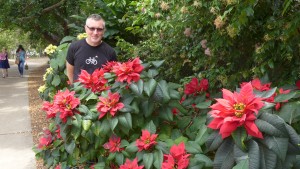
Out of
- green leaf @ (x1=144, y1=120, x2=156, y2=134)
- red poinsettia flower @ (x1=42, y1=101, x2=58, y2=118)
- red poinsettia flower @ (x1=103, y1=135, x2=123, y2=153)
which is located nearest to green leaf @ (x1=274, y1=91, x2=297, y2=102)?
green leaf @ (x1=144, y1=120, x2=156, y2=134)

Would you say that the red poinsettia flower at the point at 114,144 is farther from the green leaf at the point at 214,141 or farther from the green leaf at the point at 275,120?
the green leaf at the point at 275,120

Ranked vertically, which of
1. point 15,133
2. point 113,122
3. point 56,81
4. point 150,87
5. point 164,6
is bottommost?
point 15,133

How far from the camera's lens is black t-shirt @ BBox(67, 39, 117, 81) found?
343 centimetres

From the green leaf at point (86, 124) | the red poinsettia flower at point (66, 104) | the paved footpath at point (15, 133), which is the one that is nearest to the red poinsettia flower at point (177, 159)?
the green leaf at point (86, 124)

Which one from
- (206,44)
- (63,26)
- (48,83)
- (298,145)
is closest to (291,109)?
(298,145)

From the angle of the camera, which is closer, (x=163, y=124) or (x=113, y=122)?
(x=113, y=122)

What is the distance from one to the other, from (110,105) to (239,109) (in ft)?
3.04

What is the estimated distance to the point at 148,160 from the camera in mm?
2072

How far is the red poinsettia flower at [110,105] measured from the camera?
2.24 m

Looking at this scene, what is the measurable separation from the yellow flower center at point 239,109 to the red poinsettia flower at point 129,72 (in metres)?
0.80

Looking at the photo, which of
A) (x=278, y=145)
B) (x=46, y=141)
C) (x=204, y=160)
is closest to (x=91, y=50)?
(x=46, y=141)

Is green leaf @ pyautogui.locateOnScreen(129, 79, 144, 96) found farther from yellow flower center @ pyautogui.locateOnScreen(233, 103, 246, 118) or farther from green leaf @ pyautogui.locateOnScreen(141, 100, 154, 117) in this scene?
yellow flower center @ pyautogui.locateOnScreen(233, 103, 246, 118)

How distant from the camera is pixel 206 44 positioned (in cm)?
311

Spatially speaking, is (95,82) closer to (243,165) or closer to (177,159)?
(177,159)
